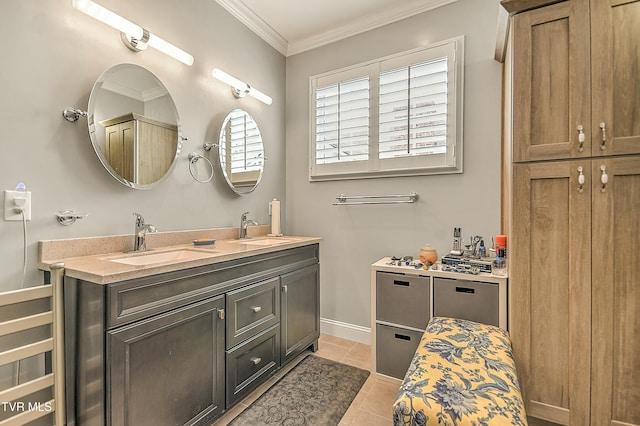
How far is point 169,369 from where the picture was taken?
49.9 inches

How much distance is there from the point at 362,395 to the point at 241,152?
1982mm

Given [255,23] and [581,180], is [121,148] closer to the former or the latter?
[255,23]

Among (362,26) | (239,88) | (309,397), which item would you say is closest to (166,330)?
(309,397)

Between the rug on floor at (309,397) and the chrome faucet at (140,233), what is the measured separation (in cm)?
110

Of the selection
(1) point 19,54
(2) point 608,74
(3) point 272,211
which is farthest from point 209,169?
(2) point 608,74

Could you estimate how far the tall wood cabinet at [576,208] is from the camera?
1200 mm

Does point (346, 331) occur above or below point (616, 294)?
below

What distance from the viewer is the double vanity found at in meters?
1.09

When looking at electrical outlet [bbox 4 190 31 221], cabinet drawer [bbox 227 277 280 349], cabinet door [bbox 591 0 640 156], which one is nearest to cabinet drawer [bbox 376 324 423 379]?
cabinet drawer [bbox 227 277 280 349]

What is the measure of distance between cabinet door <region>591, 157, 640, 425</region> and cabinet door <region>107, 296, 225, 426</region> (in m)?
1.76

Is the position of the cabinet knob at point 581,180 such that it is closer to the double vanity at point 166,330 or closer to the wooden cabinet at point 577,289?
the wooden cabinet at point 577,289

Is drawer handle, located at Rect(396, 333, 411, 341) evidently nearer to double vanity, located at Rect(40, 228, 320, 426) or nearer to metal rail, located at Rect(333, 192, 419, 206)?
double vanity, located at Rect(40, 228, 320, 426)

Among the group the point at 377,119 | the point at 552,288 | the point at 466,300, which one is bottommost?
the point at 466,300

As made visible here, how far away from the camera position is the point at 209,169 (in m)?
2.13
